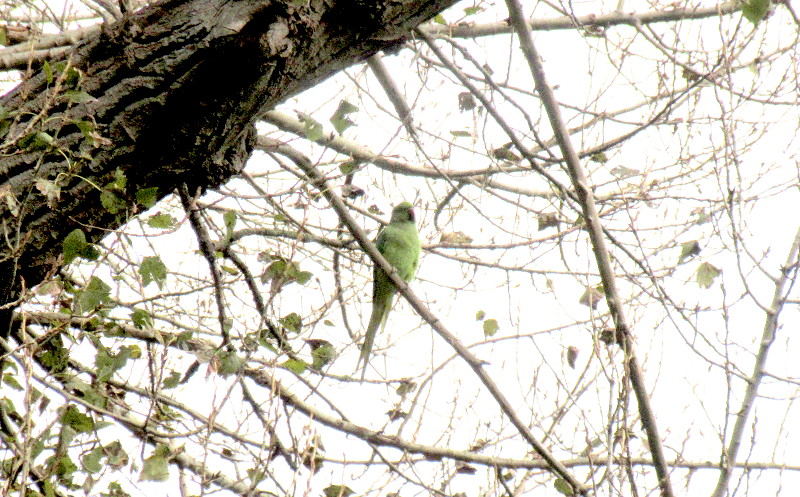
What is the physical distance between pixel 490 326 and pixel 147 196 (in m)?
2.09

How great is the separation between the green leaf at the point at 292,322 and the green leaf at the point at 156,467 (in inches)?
24.8

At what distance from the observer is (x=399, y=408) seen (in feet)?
12.2

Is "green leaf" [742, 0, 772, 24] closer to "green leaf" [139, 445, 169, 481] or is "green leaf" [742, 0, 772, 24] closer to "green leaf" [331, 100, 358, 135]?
"green leaf" [331, 100, 358, 135]

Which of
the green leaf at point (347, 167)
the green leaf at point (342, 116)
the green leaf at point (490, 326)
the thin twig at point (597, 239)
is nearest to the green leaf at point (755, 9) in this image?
the thin twig at point (597, 239)

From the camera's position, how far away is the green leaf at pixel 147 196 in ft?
6.64

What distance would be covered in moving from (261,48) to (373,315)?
2831mm

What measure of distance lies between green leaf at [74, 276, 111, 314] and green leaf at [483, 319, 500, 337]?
1.87 meters

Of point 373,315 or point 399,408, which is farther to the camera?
point 373,315

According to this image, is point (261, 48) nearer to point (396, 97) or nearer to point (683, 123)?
point (396, 97)

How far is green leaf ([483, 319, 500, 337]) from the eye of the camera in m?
3.73

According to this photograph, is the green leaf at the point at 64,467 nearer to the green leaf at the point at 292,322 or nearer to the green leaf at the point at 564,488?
the green leaf at the point at 292,322

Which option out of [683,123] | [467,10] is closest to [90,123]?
[467,10]

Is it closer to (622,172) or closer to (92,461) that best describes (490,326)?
(622,172)

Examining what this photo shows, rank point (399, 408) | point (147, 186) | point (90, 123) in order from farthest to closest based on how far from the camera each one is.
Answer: point (399, 408) → point (147, 186) → point (90, 123)
